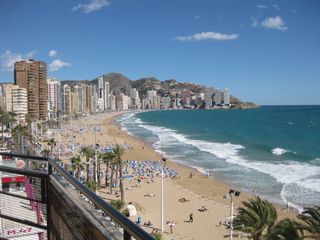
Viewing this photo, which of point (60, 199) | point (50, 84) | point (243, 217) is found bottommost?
point (243, 217)

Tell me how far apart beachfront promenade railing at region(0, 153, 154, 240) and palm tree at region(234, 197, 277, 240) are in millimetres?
11636

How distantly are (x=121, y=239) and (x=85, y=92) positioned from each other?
619 ft

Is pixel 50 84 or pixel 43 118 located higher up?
pixel 50 84

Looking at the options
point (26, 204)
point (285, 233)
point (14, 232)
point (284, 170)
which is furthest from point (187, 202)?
point (26, 204)

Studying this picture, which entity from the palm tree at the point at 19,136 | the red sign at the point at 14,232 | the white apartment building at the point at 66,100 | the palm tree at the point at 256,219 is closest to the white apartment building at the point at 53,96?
the white apartment building at the point at 66,100

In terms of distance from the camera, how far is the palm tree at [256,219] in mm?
14008

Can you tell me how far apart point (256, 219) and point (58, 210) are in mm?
12711

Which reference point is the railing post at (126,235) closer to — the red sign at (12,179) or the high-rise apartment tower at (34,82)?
the red sign at (12,179)

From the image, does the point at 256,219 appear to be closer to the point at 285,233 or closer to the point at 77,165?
the point at 285,233

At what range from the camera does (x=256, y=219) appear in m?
14.0

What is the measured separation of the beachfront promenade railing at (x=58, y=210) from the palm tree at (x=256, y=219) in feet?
38.2

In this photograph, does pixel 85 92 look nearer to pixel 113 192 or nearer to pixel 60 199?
pixel 113 192

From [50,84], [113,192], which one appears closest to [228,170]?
[113,192]

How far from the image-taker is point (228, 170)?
120ft
